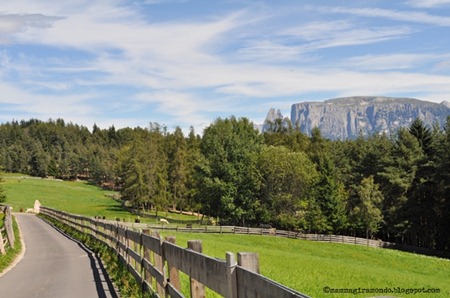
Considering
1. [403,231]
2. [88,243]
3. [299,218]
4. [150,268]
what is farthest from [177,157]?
[150,268]

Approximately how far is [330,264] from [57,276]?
736 inches

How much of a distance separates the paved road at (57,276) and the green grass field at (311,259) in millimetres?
6584

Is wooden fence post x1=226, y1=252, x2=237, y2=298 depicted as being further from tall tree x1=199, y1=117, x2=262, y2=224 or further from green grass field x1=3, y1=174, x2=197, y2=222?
green grass field x1=3, y1=174, x2=197, y2=222

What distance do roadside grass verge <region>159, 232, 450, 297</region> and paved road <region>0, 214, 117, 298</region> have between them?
6.64 meters

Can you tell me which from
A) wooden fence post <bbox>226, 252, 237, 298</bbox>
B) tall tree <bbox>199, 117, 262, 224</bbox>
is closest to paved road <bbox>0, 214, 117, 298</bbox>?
wooden fence post <bbox>226, 252, 237, 298</bbox>

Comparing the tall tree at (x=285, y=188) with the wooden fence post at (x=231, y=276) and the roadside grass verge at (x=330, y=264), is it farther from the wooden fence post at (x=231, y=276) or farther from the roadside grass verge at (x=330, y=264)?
the wooden fence post at (x=231, y=276)

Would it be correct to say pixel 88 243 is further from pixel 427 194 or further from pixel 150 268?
pixel 427 194

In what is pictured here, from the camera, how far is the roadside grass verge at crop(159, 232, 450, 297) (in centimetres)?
2023

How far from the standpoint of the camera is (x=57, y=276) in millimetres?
15305

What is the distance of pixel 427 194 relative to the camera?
6469 cm

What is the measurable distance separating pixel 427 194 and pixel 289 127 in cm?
3677

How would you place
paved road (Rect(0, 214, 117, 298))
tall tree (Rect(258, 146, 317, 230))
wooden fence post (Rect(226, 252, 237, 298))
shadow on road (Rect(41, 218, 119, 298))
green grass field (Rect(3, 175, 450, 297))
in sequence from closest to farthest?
wooden fence post (Rect(226, 252, 237, 298)) → shadow on road (Rect(41, 218, 119, 298)) → paved road (Rect(0, 214, 117, 298)) → green grass field (Rect(3, 175, 450, 297)) → tall tree (Rect(258, 146, 317, 230))

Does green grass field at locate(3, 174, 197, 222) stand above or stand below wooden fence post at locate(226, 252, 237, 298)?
below

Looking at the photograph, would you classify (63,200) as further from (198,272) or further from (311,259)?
(198,272)
